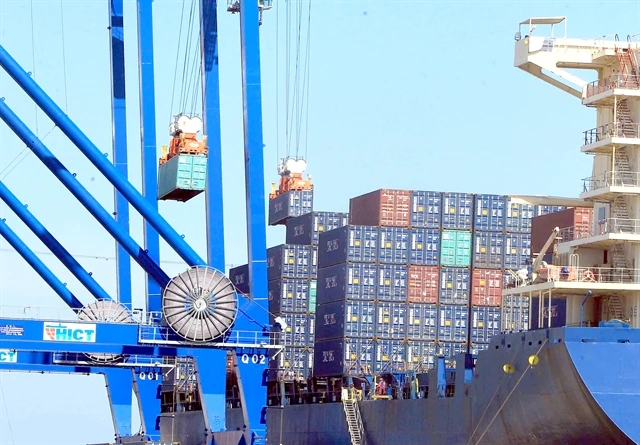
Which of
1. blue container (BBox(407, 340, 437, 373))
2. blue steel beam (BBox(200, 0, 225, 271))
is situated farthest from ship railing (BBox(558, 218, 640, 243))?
blue container (BBox(407, 340, 437, 373))

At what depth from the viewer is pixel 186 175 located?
117ft

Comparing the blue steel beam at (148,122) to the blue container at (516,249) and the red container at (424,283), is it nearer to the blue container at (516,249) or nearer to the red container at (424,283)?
the red container at (424,283)

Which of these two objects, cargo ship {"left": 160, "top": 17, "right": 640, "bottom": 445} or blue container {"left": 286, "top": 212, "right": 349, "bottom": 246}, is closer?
cargo ship {"left": 160, "top": 17, "right": 640, "bottom": 445}

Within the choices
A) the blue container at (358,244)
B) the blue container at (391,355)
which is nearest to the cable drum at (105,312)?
the blue container at (358,244)

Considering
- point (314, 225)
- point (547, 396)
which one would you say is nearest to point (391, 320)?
point (314, 225)

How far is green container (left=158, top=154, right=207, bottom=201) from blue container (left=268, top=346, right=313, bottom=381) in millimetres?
17403

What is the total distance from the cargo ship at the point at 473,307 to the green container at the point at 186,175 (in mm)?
3752

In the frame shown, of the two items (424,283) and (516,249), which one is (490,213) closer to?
(516,249)

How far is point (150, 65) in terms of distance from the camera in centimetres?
Answer: 4462

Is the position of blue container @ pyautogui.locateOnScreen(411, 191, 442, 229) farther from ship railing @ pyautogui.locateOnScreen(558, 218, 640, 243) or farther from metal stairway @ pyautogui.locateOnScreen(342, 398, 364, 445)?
ship railing @ pyautogui.locateOnScreen(558, 218, 640, 243)

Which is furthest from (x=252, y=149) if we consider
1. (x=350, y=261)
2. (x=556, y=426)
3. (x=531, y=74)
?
(x=350, y=261)

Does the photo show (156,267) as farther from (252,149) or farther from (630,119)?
(630,119)

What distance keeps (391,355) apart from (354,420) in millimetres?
5431

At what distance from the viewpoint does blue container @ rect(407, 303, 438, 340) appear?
158 feet
